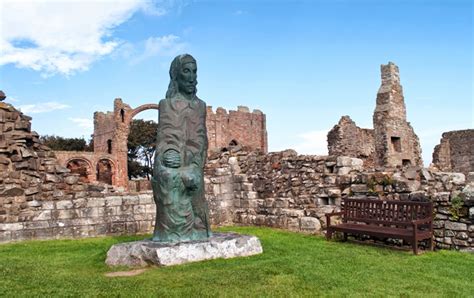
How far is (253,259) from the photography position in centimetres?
611

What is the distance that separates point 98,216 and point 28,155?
1963 mm

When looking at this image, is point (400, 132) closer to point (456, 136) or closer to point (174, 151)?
point (456, 136)

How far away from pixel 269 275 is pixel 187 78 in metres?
3.02

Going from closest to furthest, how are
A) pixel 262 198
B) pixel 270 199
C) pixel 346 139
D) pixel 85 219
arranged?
pixel 85 219, pixel 270 199, pixel 262 198, pixel 346 139

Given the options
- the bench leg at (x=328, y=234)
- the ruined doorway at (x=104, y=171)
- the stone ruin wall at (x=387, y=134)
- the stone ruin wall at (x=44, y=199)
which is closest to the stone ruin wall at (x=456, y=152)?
the stone ruin wall at (x=387, y=134)

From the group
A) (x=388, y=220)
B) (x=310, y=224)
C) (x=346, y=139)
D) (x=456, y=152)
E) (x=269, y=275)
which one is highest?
(x=346, y=139)

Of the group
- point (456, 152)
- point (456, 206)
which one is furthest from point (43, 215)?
point (456, 152)

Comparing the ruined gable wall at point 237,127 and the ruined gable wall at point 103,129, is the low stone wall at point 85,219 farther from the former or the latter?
the ruined gable wall at point 237,127

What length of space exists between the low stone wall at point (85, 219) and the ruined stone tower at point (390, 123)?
1122 centimetres

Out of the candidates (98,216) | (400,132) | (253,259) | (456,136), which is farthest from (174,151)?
(456,136)

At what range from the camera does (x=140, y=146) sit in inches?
1859

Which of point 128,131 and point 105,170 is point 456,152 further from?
point 105,170

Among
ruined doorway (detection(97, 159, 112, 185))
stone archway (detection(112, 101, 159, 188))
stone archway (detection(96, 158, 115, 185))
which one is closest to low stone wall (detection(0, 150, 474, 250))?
stone archway (detection(112, 101, 159, 188))

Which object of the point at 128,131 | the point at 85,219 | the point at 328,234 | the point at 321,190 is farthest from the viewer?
the point at 128,131
